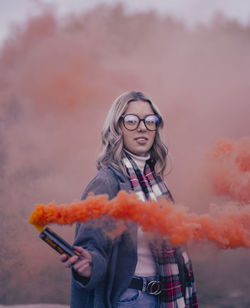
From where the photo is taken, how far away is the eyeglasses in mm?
1865

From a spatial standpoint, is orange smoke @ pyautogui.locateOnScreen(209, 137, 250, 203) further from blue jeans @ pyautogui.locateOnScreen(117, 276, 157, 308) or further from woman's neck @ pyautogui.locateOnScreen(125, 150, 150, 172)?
blue jeans @ pyautogui.locateOnScreen(117, 276, 157, 308)

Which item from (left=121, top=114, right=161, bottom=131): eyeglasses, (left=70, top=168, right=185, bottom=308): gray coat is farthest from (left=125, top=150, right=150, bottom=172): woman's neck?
(left=70, top=168, right=185, bottom=308): gray coat

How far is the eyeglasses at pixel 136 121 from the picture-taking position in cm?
186

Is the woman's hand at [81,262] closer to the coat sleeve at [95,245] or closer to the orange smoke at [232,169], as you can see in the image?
the coat sleeve at [95,245]

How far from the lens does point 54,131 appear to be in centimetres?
313

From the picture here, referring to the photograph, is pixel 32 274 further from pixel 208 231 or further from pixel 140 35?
pixel 140 35

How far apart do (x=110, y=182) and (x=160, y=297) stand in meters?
0.64

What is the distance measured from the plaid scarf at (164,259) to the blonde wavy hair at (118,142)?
7 centimetres

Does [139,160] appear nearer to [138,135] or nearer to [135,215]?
[138,135]

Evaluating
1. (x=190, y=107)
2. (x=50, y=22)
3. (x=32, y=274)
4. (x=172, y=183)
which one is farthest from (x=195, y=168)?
(x=50, y=22)

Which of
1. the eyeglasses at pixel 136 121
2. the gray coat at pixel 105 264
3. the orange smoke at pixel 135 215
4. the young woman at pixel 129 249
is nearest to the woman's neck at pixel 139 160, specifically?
the young woman at pixel 129 249

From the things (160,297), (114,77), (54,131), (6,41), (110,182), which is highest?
(6,41)

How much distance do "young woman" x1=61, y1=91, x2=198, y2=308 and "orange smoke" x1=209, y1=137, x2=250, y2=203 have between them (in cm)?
71

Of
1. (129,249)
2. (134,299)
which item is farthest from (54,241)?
(134,299)
